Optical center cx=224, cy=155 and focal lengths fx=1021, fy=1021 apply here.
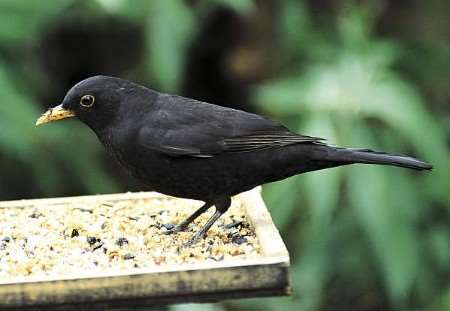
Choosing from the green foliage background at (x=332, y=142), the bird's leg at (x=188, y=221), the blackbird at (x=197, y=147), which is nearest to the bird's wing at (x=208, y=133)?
the blackbird at (x=197, y=147)

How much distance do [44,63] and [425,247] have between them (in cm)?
325

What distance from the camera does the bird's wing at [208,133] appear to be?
4.05 m

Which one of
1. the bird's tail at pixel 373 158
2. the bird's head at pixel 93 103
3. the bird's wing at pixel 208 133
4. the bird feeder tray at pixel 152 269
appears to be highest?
the bird's head at pixel 93 103

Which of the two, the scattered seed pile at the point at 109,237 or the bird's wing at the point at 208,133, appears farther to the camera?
the bird's wing at the point at 208,133

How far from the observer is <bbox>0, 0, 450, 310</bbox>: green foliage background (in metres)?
5.67

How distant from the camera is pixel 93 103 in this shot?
411cm

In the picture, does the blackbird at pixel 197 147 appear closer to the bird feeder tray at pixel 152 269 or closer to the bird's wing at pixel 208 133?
the bird's wing at pixel 208 133

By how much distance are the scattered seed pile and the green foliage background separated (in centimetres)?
114

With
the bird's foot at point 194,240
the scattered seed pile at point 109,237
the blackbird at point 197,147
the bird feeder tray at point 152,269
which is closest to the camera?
the bird feeder tray at point 152,269

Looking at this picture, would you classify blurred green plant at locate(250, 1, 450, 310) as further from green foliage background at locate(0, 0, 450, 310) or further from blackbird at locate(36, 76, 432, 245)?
blackbird at locate(36, 76, 432, 245)

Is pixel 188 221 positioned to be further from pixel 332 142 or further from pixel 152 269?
pixel 332 142

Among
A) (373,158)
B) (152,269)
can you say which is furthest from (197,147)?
(152,269)

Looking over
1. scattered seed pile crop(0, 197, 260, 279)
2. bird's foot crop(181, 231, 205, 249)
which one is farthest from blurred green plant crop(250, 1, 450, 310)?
bird's foot crop(181, 231, 205, 249)

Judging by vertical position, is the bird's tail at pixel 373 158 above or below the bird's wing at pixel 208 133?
below
